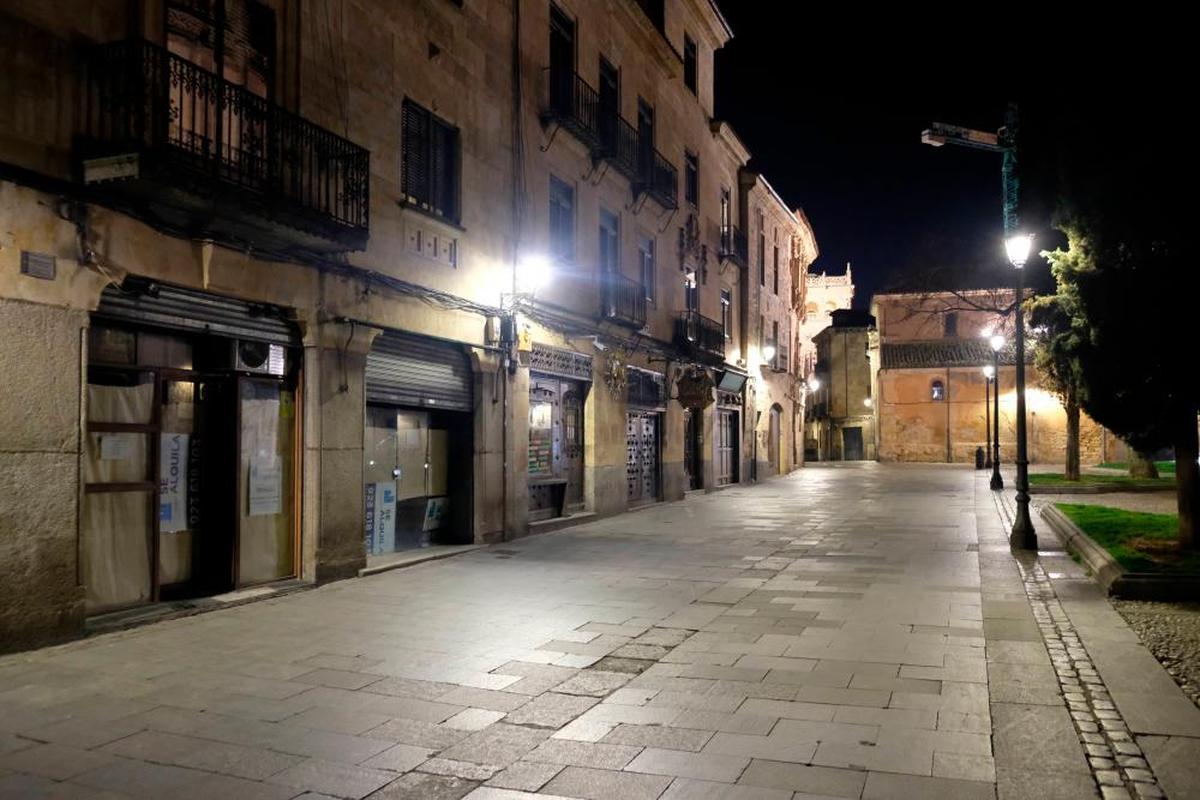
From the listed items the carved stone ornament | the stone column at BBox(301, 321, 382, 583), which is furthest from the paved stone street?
the carved stone ornament

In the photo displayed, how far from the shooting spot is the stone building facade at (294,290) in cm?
747

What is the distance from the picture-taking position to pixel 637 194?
2066 cm

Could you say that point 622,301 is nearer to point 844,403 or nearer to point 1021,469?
point 1021,469

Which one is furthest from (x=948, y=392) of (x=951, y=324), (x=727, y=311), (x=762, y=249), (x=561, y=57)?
(x=561, y=57)

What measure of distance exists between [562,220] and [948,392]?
38167 mm

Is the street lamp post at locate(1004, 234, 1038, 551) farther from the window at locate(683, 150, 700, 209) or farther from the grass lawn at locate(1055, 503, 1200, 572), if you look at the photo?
the window at locate(683, 150, 700, 209)

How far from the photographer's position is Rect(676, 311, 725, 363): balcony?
23641 millimetres

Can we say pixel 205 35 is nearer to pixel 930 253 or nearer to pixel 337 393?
pixel 337 393

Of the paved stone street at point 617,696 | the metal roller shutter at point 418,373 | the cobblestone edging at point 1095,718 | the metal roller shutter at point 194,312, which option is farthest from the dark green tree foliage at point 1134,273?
the metal roller shutter at point 194,312

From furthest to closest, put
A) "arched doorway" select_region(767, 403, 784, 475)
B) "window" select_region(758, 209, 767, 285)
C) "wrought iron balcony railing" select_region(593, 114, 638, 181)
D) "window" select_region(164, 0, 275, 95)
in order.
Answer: "arched doorway" select_region(767, 403, 784, 475) → "window" select_region(758, 209, 767, 285) → "wrought iron balcony railing" select_region(593, 114, 638, 181) → "window" select_region(164, 0, 275, 95)

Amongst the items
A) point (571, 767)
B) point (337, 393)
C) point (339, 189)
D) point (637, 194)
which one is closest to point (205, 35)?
point (339, 189)

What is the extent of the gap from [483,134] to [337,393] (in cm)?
575

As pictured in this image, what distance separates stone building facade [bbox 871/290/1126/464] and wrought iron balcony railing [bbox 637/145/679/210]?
2978cm

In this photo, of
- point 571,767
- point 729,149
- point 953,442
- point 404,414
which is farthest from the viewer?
point 953,442
